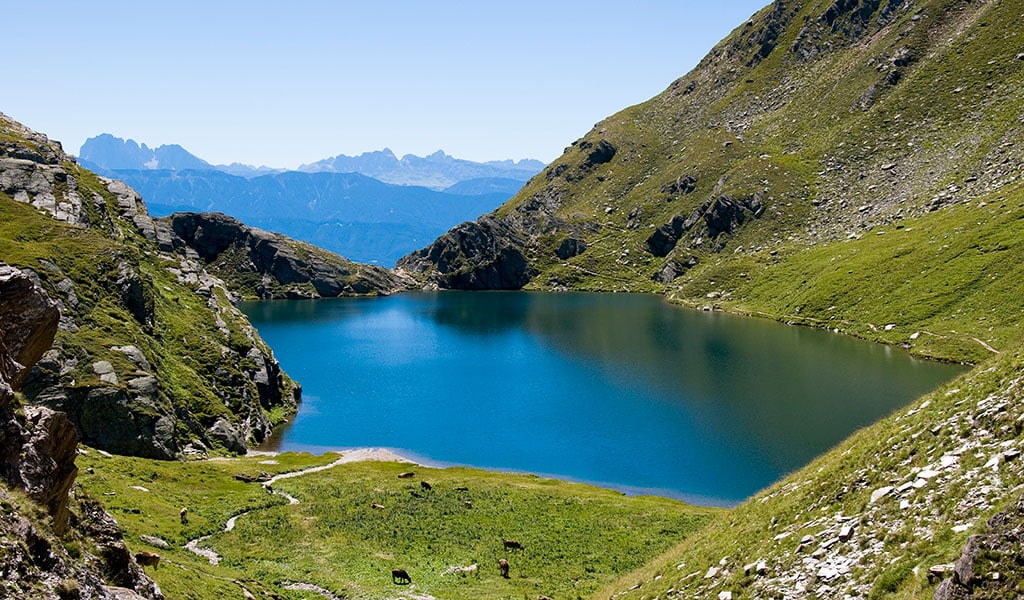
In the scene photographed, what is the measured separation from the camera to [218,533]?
4978cm

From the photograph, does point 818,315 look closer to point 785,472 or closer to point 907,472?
point 785,472

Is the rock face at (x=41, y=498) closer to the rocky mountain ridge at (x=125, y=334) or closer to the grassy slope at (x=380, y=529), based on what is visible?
the grassy slope at (x=380, y=529)

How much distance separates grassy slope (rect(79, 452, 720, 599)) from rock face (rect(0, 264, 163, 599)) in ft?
19.5

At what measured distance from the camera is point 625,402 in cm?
11231

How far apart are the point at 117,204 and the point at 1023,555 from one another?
16478cm

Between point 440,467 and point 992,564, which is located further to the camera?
point 440,467

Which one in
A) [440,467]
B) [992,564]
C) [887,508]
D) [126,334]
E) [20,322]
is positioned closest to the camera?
[992,564]

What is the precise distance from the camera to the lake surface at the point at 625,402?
8581 cm

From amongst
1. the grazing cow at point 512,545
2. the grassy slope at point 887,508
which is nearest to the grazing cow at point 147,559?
the grassy slope at point 887,508

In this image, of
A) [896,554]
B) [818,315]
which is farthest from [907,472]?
[818,315]

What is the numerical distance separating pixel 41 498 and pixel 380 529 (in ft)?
114

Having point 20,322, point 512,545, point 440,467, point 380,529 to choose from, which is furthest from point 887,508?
point 440,467

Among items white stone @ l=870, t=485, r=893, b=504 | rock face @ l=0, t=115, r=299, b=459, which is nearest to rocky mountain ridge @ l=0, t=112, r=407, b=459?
rock face @ l=0, t=115, r=299, b=459

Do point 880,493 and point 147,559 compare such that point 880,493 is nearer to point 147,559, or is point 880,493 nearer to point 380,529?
point 147,559
